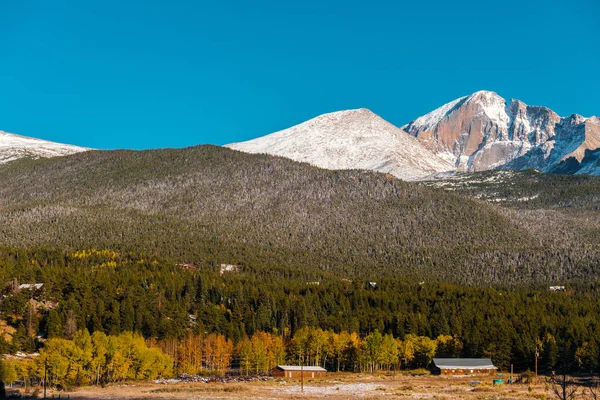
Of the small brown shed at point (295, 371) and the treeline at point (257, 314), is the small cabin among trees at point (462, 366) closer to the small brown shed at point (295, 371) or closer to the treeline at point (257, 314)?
the treeline at point (257, 314)

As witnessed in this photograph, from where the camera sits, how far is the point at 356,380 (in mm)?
128125

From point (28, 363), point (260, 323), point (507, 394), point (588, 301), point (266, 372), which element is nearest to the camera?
point (507, 394)

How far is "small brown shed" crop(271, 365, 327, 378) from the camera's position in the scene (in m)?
138

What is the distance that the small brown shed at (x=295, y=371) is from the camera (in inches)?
5428

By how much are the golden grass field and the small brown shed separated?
380 inches

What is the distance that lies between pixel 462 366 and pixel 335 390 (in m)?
40.2

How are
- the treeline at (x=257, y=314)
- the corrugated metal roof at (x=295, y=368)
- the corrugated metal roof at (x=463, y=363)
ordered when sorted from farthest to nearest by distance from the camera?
the treeline at (x=257, y=314) < the corrugated metal roof at (x=463, y=363) < the corrugated metal roof at (x=295, y=368)

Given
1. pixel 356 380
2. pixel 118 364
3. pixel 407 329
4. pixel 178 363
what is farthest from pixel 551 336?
pixel 118 364

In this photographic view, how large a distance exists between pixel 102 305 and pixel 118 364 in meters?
38.7

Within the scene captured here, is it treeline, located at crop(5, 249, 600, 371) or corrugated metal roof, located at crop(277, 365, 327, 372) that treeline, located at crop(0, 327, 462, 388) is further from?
corrugated metal roof, located at crop(277, 365, 327, 372)

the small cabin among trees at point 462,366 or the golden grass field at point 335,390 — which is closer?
the golden grass field at point 335,390

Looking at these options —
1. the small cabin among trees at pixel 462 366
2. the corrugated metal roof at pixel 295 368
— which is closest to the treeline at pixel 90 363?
the corrugated metal roof at pixel 295 368

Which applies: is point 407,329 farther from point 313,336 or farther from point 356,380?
point 356,380

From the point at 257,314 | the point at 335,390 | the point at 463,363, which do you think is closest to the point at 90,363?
the point at 335,390
